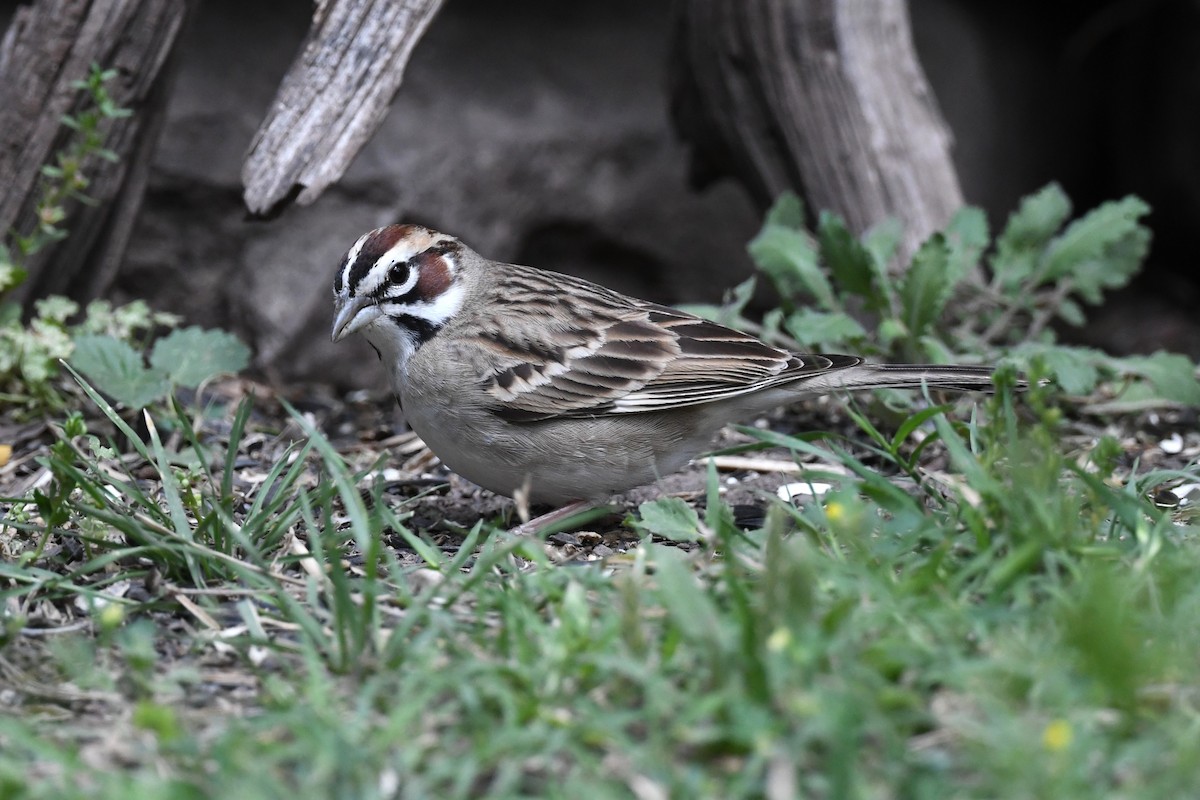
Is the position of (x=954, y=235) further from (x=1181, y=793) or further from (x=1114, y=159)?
(x=1181, y=793)

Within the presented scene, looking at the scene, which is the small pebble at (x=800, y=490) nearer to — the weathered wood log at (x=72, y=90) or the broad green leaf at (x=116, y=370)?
the broad green leaf at (x=116, y=370)

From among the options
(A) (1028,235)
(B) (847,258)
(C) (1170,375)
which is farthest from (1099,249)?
(B) (847,258)

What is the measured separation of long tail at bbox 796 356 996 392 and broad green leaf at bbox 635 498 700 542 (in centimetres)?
90

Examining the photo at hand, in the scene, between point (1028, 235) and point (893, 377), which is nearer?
point (893, 377)

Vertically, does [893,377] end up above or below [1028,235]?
below

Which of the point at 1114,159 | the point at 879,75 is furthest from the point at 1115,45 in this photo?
the point at 879,75

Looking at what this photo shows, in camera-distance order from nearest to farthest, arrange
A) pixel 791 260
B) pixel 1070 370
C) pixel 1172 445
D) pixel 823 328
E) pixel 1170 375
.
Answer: pixel 1070 370 → pixel 1170 375 → pixel 823 328 → pixel 1172 445 → pixel 791 260

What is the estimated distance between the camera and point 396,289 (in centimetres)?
480

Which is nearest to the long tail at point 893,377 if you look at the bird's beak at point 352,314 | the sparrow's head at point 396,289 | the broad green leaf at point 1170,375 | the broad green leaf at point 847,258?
the broad green leaf at point 847,258

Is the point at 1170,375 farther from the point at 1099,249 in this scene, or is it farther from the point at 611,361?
the point at 611,361

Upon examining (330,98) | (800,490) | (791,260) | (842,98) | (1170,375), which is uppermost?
(330,98)

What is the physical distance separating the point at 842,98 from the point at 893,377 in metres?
1.96

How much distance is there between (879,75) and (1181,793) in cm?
454

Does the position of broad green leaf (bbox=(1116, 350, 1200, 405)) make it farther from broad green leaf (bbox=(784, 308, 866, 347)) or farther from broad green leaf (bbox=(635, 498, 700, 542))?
broad green leaf (bbox=(635, 498, 700, 542))
